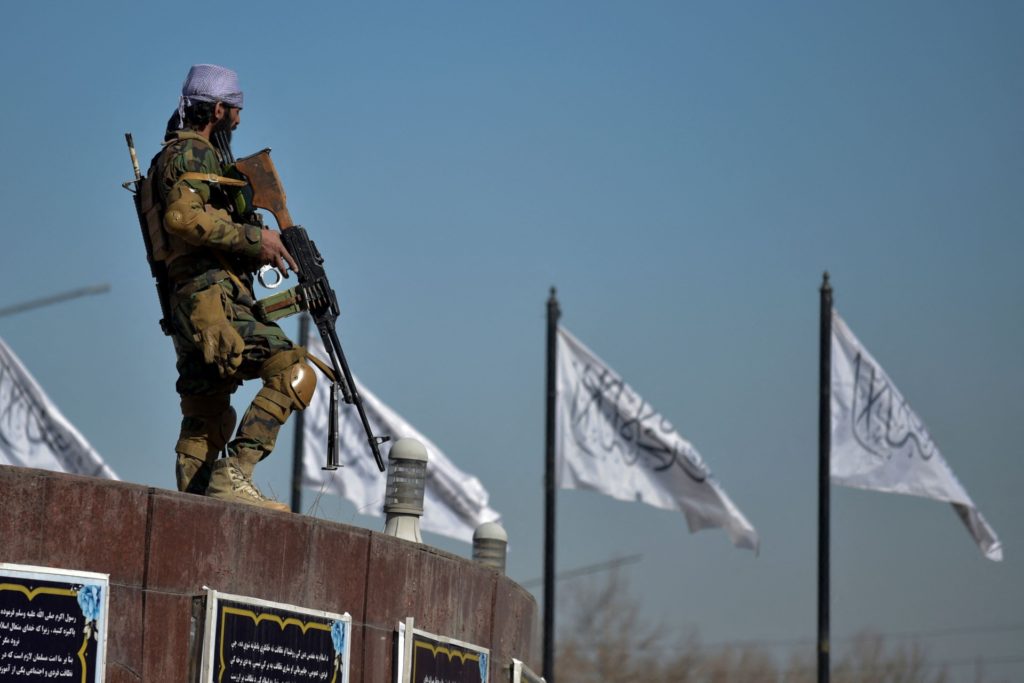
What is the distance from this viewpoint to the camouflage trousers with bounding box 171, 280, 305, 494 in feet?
30.1

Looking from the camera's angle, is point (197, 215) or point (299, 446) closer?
point (197, 215)

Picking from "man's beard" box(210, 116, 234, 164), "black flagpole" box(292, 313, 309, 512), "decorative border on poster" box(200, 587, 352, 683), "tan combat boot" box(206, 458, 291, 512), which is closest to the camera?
"decorative border on poster" box(200, 587, 352, 683)

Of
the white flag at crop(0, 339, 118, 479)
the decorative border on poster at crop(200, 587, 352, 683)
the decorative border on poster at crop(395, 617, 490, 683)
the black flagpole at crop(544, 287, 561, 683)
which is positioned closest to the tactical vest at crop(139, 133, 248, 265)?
the decorative border on poster at crop(200, 587, 352, 683)

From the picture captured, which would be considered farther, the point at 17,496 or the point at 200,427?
the point at 200,427

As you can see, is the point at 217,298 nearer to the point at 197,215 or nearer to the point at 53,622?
the point at 197,215

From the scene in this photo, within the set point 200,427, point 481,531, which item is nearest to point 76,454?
point 481,531

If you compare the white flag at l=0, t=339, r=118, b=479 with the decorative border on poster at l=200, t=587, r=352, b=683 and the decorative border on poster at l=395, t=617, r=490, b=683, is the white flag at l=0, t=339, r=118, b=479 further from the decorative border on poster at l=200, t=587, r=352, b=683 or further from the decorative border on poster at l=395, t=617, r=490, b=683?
the decorative border on poster at l=200, t=587, r=352, b=683

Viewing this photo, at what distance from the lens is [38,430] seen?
69.1 ft

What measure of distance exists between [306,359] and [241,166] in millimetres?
939

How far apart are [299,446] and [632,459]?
12.0ft

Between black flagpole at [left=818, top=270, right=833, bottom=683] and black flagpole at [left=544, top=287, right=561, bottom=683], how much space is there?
8.67ft

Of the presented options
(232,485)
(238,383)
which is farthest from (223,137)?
(232,485)

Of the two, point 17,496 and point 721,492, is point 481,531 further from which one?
point 721,492

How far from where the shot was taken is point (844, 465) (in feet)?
68.5
